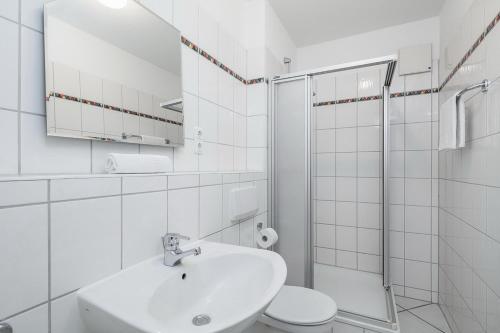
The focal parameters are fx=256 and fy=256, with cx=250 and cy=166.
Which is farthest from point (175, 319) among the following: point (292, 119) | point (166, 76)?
point (292, 119)

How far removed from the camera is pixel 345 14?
7.43 ft

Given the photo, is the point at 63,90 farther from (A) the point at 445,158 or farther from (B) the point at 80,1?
(A) the point at 445,158

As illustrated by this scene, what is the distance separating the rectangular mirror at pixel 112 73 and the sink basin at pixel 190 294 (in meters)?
0.51

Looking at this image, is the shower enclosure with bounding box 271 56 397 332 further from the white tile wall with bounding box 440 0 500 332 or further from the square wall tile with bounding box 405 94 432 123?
the white tile wall with bounding box 440 0 500 332

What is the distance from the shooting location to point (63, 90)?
0.83 meters

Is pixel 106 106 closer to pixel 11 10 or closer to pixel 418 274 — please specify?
pixel 11 10

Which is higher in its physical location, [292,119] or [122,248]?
[292,119]

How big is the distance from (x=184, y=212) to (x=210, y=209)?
0.65 feet

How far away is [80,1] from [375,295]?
8.05ft

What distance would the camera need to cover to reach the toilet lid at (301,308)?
1.30 meters

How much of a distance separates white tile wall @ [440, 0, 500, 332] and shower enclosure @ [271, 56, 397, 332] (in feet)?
1.38

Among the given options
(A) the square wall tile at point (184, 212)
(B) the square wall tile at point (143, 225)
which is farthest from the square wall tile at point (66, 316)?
(A) the square wall tile at point (184, 212)

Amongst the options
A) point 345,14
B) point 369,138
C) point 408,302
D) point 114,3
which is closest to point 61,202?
point 114,3

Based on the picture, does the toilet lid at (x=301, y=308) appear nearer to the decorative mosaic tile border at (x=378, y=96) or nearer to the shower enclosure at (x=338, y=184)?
the shower enclosure at (x=338, y=184)
